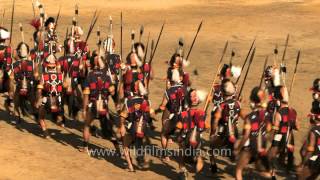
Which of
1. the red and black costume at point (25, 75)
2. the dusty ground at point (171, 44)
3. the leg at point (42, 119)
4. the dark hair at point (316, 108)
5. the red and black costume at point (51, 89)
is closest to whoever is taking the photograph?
the dark hair at point (316, 108)

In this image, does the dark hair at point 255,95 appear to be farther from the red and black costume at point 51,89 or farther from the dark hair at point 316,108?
the red and black costume at point 51,89

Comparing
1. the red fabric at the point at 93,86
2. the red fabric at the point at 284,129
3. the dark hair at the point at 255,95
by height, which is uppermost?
the dark hair at the point at 255,95

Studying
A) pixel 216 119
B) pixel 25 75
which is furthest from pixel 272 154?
pixel 25 75

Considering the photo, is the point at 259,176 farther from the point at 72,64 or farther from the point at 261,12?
the point at 261,12

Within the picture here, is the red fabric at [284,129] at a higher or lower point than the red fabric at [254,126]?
lower

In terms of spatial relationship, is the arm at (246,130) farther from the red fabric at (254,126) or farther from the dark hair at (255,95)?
the dark hair at (255,95)

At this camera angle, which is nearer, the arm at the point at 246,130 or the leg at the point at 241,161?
the arm at the point at 246,130

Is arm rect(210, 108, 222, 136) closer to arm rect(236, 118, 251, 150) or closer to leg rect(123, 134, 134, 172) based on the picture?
arm rect(236, 118, 251, 150)

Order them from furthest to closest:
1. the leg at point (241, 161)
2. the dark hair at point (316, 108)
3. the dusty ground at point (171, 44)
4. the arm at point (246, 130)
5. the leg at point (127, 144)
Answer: the dusty ground at point (171, 44)
the leg at point (127, 144)
the dark hair at point (316, 108)
the leg at point (241, 161)
the arm at point (246, 130)

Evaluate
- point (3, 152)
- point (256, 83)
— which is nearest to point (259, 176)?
point (3, 152)

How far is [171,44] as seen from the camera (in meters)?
32.0

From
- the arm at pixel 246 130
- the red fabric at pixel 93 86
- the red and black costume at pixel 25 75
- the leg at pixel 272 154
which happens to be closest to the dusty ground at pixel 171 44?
the red and black costume at pixel 25 75

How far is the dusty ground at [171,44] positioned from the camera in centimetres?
1531

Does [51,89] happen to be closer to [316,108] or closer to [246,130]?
[246,130]
